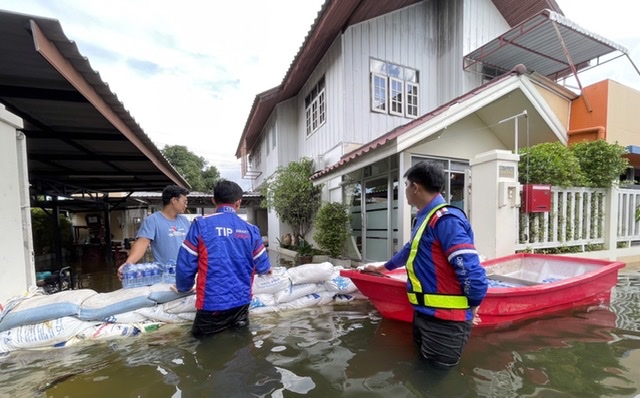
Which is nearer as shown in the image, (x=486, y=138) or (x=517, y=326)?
(x=517, y=326)

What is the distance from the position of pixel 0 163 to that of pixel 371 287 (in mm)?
3786

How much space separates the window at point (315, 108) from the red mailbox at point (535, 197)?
6056mm

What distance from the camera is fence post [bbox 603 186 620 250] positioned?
20.1 ft

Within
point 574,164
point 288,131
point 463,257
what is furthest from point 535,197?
point 288,131

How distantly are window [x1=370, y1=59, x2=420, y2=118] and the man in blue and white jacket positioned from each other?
708 cm

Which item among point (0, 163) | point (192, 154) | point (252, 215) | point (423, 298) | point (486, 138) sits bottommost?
point (252, 215)

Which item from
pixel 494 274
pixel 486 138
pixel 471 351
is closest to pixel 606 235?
pixel 486 138

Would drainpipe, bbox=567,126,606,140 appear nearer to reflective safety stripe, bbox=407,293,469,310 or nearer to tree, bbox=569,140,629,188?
tree, bbox=569,140,629,188

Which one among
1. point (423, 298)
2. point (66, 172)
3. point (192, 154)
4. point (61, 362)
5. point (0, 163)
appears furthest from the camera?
point (192, 154)

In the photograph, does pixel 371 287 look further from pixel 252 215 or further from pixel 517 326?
pixel 252 215

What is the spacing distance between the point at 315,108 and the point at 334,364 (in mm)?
9181

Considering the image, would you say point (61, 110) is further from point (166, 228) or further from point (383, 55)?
point (383, 55)

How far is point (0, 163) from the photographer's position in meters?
2.71

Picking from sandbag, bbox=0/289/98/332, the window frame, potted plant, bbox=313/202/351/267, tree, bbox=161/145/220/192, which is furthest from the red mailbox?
tree, bbox=161/145/220/192
